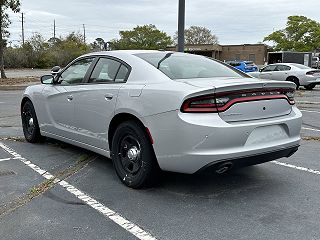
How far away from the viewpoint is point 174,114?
3639 millimetres

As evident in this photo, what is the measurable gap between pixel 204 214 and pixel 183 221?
0.25 metres

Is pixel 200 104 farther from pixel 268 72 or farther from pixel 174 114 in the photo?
pixel 268 72

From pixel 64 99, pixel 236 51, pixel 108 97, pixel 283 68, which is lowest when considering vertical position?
pixel 64 99

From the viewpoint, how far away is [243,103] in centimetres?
372

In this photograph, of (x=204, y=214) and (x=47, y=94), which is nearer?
(x=204, y=214)

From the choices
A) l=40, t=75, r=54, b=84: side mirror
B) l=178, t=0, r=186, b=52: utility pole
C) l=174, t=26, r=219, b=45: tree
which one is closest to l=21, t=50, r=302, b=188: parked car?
l=40, t=75, r=54, b=84: side mirror

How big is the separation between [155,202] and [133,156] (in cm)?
59

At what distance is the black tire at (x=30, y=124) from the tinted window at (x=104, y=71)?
1865 millimetres

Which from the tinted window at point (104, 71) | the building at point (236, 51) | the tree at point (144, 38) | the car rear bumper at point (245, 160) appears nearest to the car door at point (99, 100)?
the tinted window at point (104, 71)

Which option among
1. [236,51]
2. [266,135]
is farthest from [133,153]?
[236,51]

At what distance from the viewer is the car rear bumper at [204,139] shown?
355 centimetres

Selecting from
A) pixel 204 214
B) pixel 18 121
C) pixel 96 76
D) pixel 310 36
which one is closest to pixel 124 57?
pixel 96 76

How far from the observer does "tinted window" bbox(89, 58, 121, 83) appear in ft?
15.4

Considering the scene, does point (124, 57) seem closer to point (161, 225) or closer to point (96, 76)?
point (96, 76)
